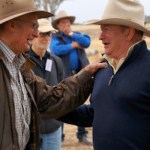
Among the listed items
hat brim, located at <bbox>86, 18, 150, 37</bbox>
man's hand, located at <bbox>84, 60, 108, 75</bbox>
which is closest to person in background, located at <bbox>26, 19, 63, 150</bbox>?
man's hand, located at <bbox>84, 60, 108, 75</bbox>

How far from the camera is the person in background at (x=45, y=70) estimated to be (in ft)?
14.8

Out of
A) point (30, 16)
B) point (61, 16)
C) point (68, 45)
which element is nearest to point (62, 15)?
point (61, 16)

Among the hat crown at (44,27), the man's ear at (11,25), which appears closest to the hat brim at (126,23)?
the man's ear at (11,25)

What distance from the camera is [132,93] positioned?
280cm

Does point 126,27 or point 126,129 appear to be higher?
point 126,27

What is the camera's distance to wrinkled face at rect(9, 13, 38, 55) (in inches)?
118

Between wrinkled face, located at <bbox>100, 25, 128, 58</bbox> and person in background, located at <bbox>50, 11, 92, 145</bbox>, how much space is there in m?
3.38

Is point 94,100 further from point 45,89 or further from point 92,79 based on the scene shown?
point 45,89

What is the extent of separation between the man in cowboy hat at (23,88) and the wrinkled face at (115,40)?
205mm

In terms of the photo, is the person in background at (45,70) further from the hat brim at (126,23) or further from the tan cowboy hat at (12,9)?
the hat brim at (126,23)

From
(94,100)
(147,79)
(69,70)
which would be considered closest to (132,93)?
(147,79)

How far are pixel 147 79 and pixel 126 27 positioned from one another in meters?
0.46

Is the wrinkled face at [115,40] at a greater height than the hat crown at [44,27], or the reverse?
the wrinkled face at [115,40]

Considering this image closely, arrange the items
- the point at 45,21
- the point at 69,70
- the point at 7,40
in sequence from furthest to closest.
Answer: the point at 69,70 → the point at 45,21 → the point at 7,40
